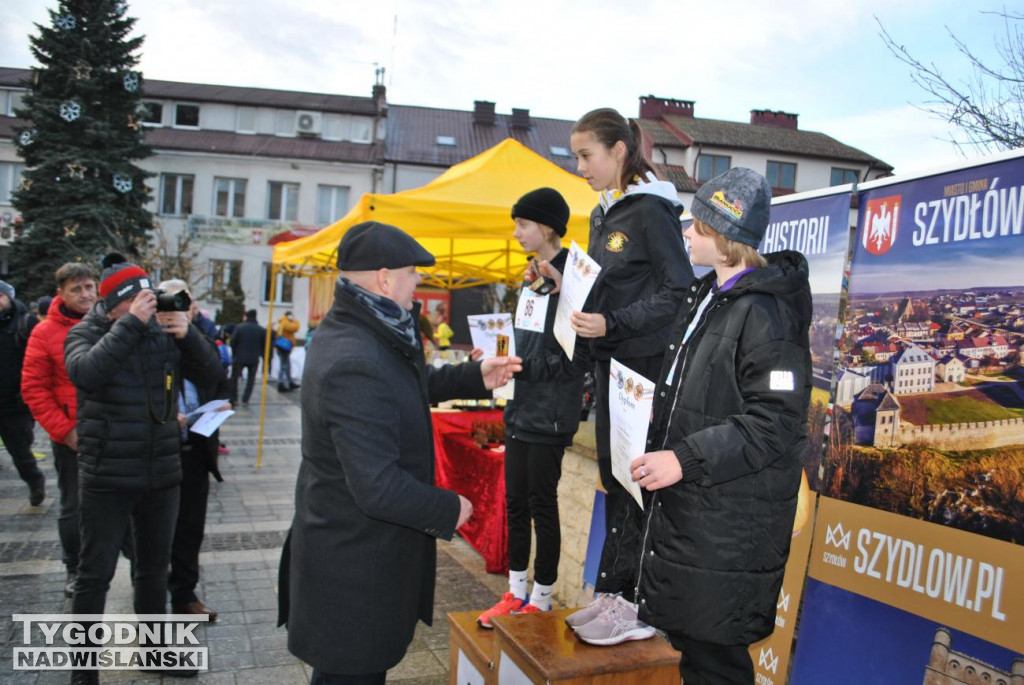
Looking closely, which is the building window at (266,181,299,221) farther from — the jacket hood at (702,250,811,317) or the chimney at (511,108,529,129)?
the jacket hood at (702,250,811,317)

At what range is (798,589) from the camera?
354 cm

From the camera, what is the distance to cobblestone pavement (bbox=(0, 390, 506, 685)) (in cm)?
401

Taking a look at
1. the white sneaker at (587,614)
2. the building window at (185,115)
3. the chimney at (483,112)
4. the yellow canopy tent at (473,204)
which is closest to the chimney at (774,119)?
the chimney at (483,112)

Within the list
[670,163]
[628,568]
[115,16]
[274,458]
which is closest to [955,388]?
[628,568]

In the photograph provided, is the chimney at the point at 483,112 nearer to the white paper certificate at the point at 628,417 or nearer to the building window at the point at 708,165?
the building window at the point at 708,165

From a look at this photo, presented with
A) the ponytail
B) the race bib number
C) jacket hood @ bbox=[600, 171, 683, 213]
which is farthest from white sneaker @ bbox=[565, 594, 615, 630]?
the ponytail

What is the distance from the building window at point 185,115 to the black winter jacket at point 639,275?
40.6 m

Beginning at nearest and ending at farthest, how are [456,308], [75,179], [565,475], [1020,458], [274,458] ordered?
[1020,458] → [565,475] → [274,458] → [75,179] → [456,308]

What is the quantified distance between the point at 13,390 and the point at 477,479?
4971mm

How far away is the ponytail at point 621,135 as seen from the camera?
3.28m

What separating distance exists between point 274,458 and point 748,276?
920 centimetres

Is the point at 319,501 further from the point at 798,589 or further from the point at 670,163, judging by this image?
the point at 670,163

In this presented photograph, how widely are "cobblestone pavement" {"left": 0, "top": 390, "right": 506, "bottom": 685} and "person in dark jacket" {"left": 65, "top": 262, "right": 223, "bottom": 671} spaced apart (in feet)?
1.71

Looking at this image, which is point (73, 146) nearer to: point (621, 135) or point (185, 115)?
point (185, 115)
